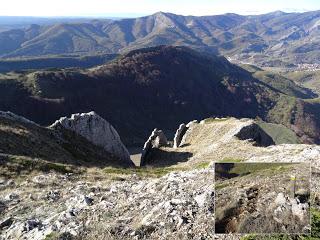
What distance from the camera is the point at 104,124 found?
74562 millimetres

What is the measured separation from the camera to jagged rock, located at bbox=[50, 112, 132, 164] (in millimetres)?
70537

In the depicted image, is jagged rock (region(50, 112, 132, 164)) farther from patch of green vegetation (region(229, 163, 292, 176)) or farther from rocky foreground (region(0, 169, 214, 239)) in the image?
patch of green vegetation (region(229, 163, 292, 176))

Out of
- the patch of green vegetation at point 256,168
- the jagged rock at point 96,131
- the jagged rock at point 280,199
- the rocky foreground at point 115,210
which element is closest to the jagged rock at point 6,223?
the rocky foreground at point 115,210

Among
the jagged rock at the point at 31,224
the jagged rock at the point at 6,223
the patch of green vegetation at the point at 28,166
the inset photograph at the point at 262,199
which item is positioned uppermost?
the inset photograph at the point at 262,199

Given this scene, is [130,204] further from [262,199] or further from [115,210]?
[262,199]

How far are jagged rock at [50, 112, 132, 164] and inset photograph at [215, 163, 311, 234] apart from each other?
56010 mm

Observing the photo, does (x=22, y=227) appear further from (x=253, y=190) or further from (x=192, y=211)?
(x=253, y=190)

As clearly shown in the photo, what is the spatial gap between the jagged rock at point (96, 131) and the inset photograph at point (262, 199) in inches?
2205

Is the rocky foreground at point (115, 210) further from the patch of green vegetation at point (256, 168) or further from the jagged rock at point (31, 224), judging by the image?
the patch of green vegetation at point (256, 168)

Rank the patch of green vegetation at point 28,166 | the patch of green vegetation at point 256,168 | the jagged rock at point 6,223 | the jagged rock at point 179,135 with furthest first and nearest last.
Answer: the jagged rock at point 179,135, the patch of green vegetation at point 28,166, the jagged rock at point 6,223, the patch of green vegetation at point 256,168

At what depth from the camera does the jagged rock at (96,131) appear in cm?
7054

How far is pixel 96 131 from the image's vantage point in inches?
2876

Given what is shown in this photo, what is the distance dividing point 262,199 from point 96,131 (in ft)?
196

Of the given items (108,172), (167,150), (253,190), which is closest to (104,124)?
(167,150)
